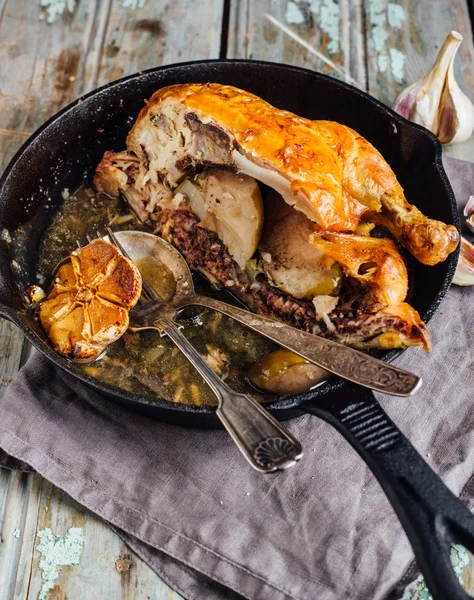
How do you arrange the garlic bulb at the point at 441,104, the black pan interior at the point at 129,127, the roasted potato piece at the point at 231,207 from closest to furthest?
1. the roasted potato piece at the point at 231,207
2. the black pan interior at the point at 129,127
3. the garlic bulb at the point at 441,104

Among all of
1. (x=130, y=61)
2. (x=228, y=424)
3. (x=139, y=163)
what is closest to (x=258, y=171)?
(x=139, y=163)

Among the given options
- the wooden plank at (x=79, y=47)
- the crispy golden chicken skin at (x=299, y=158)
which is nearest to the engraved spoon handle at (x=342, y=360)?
the crispy golden chicken skin at (x=299, y=158)

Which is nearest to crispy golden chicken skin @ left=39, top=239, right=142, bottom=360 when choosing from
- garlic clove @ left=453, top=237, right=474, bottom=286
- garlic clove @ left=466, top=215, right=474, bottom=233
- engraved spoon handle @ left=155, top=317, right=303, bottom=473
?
engraved spoon handle @ left=155, top=317, right=303, bottom=473

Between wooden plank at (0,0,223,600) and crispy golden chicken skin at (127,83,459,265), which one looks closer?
crispy golden chicken skin at (127,83,459,265)

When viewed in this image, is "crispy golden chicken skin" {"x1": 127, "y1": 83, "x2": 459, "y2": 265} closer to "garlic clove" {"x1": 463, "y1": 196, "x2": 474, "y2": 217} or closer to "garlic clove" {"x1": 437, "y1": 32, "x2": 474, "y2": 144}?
"garlic clove" {"x1": 463, "y1": 196, "x2": 474, "y2": 217}

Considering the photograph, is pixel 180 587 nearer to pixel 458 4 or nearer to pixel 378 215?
pixel 378 215

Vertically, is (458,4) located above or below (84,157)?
above

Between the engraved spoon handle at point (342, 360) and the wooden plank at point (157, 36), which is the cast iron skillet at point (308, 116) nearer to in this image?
the engraved spoon handle at point (342, 360)
